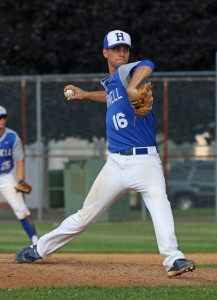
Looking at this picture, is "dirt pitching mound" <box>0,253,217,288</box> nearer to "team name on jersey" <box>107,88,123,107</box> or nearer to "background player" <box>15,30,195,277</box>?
"background player" <box>15,30,195,277</box>

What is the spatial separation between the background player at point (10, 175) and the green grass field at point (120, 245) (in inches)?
16.7

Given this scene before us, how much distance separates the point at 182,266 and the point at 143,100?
57.8 inches

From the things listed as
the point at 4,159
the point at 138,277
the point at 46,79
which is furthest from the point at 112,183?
the point at 46,79

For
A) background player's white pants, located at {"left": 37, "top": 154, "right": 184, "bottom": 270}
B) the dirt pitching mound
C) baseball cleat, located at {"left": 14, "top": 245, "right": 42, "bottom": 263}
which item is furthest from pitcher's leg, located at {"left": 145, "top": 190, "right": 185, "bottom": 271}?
baseball cleat, located at {"left": 14, "top": 245, "right": 42, "bottom": 263}

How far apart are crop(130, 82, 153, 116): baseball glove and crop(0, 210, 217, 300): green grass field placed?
1480 mm

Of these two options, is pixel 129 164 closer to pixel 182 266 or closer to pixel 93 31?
pixel 182 266

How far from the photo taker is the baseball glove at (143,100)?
343 inches

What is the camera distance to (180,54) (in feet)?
78.6

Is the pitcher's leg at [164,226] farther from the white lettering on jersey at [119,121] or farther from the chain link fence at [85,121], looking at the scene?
the chain link fence at [85,121]

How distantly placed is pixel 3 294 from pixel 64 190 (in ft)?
40.7

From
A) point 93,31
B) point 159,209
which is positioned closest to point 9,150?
point 159,209

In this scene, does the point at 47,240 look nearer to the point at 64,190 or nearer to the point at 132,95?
the point at 132,95

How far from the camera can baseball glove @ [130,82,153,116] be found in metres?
8.72

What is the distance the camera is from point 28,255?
33.5 ft
